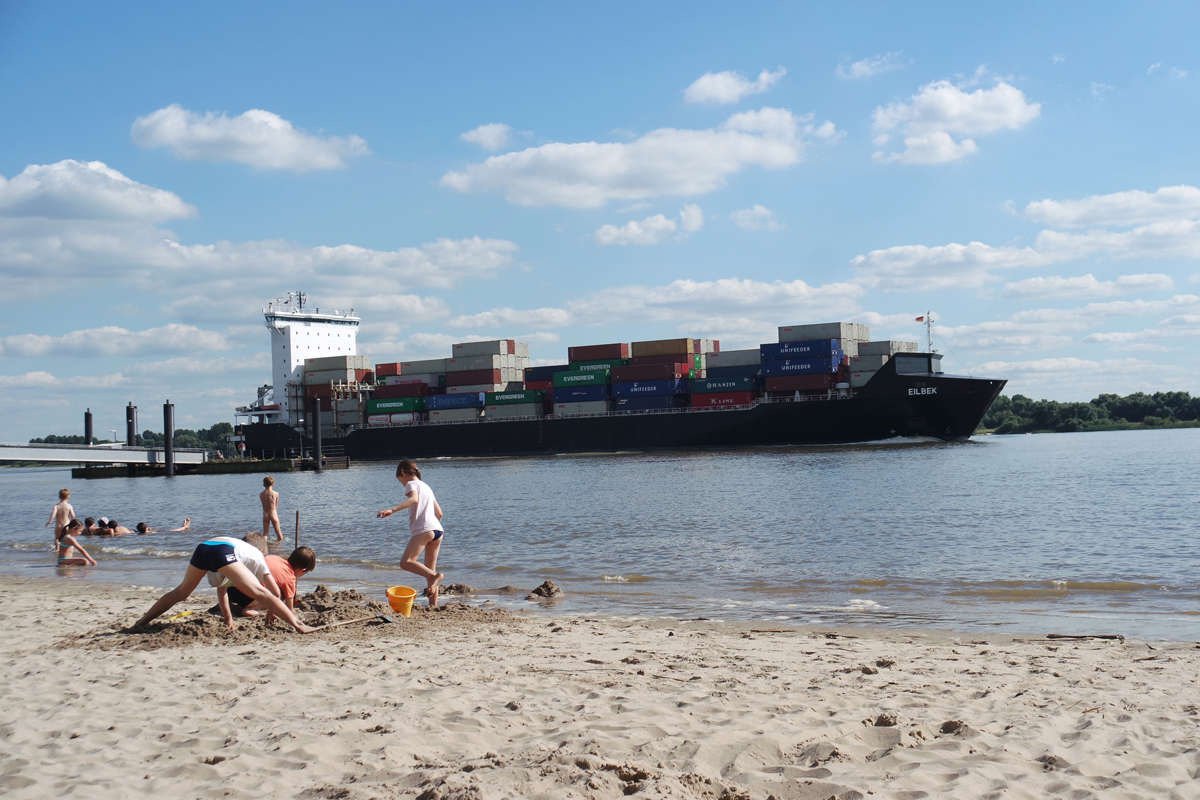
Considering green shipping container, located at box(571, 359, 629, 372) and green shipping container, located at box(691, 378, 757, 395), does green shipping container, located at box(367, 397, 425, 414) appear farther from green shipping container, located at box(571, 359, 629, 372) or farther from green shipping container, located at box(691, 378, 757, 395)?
green shipping container, located at box(691, 378, 757, 395)

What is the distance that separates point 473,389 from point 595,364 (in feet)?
32.6

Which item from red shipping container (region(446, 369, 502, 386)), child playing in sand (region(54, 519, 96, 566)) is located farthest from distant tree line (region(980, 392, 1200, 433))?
child playing in sand (region(54, 519, 96, 566))

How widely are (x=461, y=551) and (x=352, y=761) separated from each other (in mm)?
12135

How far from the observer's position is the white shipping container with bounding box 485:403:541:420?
59.2 meters

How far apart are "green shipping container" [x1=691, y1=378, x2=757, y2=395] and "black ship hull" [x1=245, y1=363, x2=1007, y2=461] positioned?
147 centimetres

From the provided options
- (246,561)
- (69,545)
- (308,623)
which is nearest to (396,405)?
(69,545)

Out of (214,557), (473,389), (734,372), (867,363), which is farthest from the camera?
(473,389)

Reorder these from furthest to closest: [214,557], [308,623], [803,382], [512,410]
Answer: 1. [512,410]
2. [803,382]
3. [308,623]
4. [214,557]

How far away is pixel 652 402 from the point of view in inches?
2147

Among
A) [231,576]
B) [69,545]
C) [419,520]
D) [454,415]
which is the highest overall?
[454,415]

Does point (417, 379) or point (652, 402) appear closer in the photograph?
point (652, 402)

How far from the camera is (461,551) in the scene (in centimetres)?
1611

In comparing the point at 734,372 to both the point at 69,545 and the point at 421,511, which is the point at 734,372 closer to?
the point at 69,545

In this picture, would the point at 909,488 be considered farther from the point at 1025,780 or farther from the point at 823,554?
the point at 1025,780
